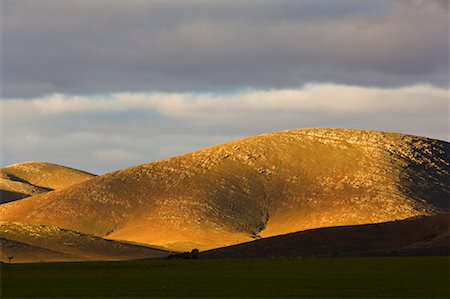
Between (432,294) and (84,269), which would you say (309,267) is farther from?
(432,294)

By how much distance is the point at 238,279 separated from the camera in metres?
73.1

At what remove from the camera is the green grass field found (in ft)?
200

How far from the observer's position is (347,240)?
14050 cm

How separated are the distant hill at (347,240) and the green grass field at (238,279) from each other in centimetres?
3569

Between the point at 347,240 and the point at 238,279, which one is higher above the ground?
the point at 347,240

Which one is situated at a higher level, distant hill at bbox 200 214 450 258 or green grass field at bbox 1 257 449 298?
distant hill at bbox 200 214 450 258

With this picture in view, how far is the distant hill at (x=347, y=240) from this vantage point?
436 feet

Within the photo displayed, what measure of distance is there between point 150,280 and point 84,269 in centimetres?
1835

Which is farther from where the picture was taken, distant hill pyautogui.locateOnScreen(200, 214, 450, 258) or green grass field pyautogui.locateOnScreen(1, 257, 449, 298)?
distant hill pyautogui.locateOnScreen(200, 214, 450, 258)

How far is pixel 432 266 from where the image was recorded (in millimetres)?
84500

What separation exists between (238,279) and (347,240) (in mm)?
69706

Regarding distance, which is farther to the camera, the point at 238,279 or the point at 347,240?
the point at 347,240

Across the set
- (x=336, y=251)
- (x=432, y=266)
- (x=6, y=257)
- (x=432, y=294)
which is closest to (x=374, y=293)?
(x=432, y=294)

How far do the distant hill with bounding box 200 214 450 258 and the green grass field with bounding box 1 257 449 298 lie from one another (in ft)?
117
